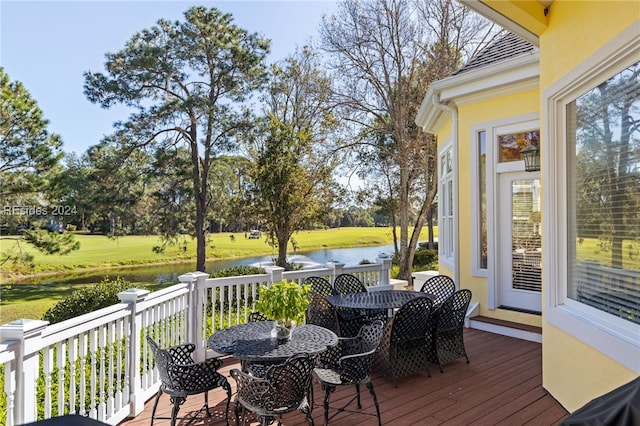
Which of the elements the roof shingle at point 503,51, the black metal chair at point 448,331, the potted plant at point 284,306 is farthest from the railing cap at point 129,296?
the roof shingle at point 503,51

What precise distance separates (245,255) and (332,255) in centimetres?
445

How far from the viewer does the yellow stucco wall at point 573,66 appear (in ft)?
8.04

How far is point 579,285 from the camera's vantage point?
3035 mm

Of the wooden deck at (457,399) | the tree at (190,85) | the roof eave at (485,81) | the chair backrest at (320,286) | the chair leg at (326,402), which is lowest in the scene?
the wooden deck at (457,399)

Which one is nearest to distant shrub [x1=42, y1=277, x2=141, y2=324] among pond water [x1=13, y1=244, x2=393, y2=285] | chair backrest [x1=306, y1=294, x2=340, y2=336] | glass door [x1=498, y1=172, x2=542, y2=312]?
chair backrest [x1=306, y1=294, x2=340, y2=336]

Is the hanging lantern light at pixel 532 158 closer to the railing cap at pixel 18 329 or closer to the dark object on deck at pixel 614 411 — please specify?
the dark object on deck at pixel 614 411

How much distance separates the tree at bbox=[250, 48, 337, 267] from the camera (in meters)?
12.9

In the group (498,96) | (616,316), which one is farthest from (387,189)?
(616,316)

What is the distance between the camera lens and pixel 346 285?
561 centimetres

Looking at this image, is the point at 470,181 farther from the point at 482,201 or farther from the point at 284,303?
the point at 284,303

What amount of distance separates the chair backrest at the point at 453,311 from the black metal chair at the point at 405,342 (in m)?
0.22

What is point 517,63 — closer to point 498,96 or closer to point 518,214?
point 498,96

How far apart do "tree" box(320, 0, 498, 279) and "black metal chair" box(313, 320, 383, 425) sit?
9.18 meters

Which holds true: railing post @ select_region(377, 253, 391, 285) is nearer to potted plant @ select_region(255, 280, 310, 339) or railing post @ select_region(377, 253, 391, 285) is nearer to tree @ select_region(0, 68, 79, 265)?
potted plant @ select_region(255, 280, 310, 339)
